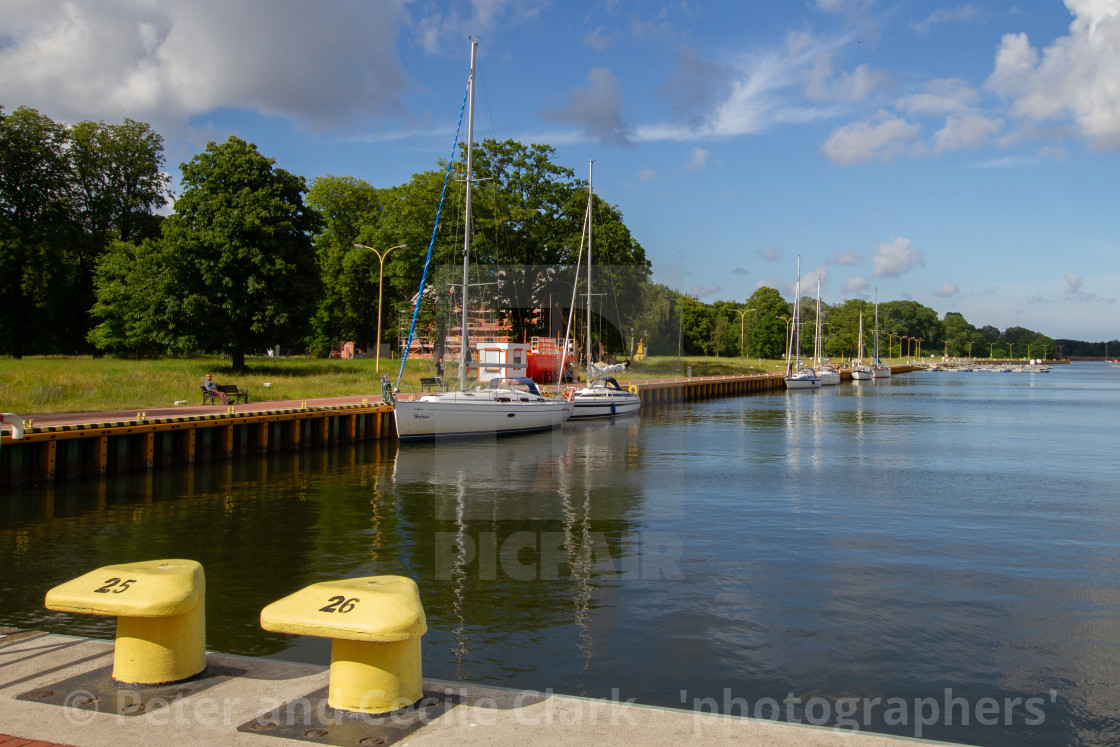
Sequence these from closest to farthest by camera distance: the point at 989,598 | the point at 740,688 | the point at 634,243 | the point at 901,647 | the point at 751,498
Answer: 1. the point at 740,688
2. the point at 901,647
3. the point at 989,598
4. the point at 751,498
5. the point at 634,243

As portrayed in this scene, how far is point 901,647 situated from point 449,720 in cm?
762

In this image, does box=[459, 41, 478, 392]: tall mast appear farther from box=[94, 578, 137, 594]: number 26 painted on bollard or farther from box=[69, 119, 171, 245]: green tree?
box=[69, 119, 171, 245]: green tree

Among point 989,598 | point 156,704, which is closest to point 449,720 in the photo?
point 156,704

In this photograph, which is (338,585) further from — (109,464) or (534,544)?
(109,464)

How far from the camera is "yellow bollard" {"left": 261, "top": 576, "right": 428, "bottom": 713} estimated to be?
19.3 feet

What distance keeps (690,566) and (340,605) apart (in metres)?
10.1

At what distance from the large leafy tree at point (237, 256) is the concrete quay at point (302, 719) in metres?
43.5

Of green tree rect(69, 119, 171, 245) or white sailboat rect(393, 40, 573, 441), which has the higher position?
green tree rect(69, 119, 171, 245)

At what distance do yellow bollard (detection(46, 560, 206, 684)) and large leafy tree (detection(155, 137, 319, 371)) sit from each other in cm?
4316

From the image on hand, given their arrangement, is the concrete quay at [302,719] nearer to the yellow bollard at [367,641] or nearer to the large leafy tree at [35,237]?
the yellow bollard at [367,641]

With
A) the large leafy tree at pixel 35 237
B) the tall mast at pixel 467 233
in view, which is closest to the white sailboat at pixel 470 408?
the tall mast at pixel 467 233

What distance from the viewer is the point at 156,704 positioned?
6035 mm

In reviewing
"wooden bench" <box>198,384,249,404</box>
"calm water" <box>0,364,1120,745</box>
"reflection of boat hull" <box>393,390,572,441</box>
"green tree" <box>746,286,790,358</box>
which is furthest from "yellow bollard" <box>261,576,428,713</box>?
"green tree" <box>746,286,790,358</box>

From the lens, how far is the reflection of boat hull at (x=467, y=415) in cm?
3362
